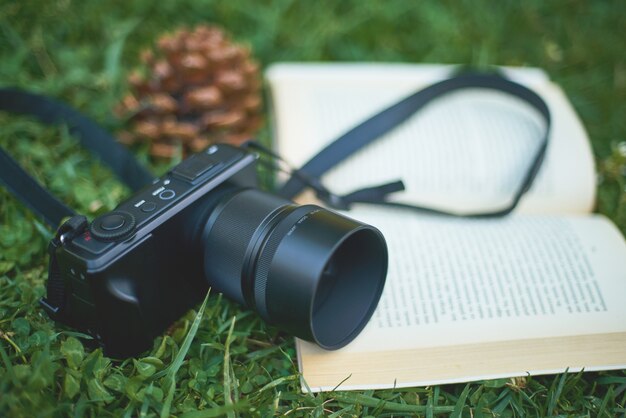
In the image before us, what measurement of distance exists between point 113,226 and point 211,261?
206 millimetres

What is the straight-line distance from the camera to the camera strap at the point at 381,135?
1.40 meters

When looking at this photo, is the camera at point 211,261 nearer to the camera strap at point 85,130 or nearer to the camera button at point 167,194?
the camera button at point 167,194

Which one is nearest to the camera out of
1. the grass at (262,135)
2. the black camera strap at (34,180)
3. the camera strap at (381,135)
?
the grass at (262,135)

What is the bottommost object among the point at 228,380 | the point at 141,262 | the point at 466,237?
the point at 228,380

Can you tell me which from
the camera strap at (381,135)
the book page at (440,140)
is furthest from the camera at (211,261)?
the book page at (440,140)

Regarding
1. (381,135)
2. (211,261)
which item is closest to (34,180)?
(211,261)

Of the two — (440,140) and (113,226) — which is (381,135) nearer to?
(440,140)

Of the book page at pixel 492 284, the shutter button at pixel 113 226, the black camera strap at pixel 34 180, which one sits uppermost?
the shutter button at pixel 113 226

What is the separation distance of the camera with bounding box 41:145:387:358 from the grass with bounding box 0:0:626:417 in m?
A: 0.08

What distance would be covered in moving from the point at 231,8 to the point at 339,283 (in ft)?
3.87

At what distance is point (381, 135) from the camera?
1561mm

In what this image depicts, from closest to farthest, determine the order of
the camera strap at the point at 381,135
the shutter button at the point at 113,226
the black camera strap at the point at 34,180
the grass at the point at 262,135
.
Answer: the shutter button at the point at 113,226 → the grass at the point at 262,135 → the black camera strap at the point at 34,180 → the camera strap at the point at 381,135

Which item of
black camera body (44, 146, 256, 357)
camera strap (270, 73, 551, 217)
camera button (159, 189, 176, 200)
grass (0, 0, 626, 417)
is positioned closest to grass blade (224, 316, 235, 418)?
grass (0, 0, 626, 417)

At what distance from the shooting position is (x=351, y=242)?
3.88 feet
